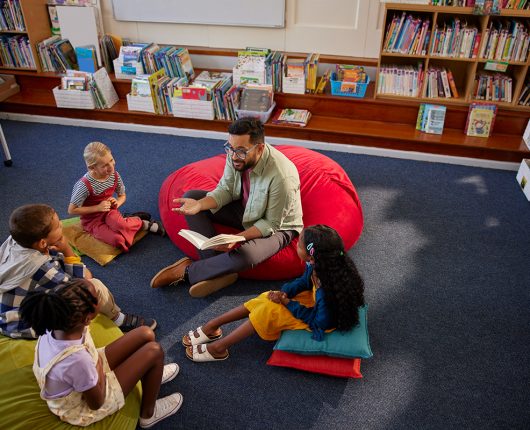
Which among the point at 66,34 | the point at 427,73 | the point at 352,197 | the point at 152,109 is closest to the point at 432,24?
the point at 427,73

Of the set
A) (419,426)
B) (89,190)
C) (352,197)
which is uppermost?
(89,190)

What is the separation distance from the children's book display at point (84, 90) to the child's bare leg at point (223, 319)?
315 cm

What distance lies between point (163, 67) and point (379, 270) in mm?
3092

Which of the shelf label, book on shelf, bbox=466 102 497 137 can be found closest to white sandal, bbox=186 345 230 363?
book on shelf, bbox=466 102 497 137

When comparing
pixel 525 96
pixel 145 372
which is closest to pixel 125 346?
pixel 145 372

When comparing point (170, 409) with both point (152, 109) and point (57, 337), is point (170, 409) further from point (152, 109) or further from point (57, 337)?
point (152, 109)

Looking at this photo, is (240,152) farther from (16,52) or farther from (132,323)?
(16,52)

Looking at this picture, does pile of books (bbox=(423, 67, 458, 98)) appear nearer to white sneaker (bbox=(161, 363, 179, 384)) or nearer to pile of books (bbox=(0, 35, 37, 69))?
white sneaker (bbox=(161, 363, 179, 384))

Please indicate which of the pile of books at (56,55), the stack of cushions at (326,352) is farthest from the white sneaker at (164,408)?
the pile of books at (56,55)

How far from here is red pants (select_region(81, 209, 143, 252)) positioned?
3176 millimetres

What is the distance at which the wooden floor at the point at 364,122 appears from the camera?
425cm

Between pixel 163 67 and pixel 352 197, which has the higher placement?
pixel 163 67

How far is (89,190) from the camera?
3033 mm

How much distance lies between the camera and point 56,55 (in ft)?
16.6
